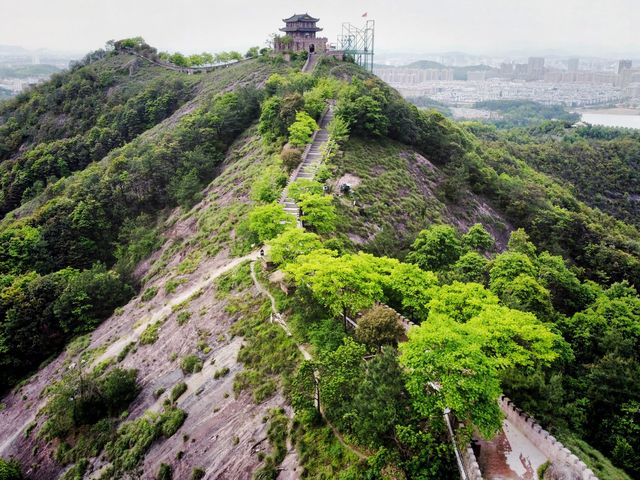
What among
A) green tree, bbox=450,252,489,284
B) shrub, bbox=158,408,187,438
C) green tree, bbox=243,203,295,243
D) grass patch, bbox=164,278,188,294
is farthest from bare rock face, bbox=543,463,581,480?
grass patch, bbox=164,278,188,294

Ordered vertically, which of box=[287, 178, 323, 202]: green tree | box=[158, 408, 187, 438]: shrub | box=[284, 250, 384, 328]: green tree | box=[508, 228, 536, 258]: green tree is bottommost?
box=[158, 408, 187, 438]: shrub

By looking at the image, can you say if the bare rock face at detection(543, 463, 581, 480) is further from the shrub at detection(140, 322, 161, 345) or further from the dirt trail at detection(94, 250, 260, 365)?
the shrub at detection(140, 322, 161, 345)

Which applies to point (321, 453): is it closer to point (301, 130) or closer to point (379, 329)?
point (379, 329)

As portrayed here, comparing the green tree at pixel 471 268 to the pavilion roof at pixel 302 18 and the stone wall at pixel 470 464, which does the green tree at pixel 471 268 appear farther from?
the pavilion roof at pixel 302 18

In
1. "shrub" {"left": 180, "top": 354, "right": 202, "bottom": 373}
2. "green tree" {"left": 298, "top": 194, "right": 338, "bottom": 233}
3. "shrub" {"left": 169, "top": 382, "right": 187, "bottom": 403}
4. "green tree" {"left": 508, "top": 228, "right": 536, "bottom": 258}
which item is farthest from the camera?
"green tree" {"left": 508, "top": 228, "right": 536, "bottom": 258}

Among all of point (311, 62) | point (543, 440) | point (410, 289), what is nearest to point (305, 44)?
point (311, 62)

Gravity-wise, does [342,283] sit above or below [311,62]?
below
